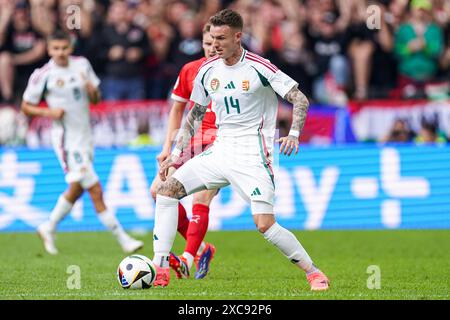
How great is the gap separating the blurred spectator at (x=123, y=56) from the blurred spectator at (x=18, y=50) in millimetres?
1259

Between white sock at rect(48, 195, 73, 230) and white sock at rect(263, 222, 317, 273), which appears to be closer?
white sock at rect(263, 222, 317, 273)

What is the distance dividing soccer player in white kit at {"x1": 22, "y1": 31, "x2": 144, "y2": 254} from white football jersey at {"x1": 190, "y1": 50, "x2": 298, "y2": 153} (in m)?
4.50

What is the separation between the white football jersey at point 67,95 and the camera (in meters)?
14.2

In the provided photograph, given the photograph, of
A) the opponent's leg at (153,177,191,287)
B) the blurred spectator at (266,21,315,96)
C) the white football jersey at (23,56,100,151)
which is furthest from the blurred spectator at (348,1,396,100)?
the opponent's leg at (153,177,191,287)

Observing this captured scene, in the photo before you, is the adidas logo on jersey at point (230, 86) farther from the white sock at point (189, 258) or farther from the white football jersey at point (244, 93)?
the white sock at point (189, 258)

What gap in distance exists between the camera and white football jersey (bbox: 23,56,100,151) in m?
14.2

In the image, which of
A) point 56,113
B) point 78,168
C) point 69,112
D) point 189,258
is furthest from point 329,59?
point 189,258

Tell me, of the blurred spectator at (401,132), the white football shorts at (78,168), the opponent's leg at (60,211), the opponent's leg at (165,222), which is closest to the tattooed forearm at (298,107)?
the opponent's leg at (165,222)

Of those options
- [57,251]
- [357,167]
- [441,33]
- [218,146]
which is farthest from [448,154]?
[218,146]

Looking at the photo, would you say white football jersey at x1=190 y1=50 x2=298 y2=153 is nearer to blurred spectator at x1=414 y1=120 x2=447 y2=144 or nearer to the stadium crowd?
blurred spectator at x1=414 y1=120 x2=447 y2=144

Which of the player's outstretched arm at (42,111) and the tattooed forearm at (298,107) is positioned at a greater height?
the tattooed forearm at (298,107)

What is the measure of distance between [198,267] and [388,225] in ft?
21.1

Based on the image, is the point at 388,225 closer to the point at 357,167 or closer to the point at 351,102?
the point at 357,167
